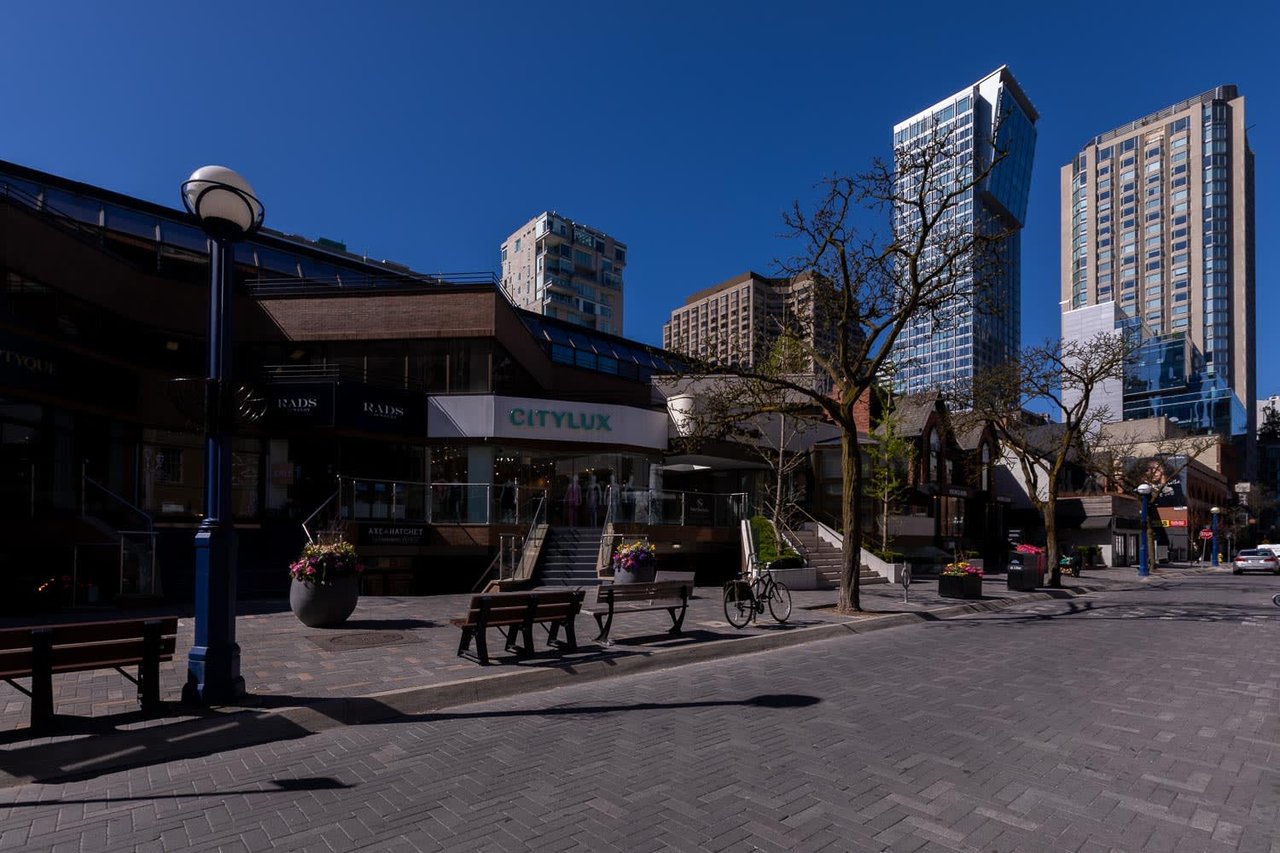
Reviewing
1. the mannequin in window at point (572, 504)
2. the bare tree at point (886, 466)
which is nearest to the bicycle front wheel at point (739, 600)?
the mannequin in window at point (572, 504)

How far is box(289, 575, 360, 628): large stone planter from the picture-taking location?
1190 cm

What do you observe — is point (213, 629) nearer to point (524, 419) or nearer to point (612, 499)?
point (612, 499)

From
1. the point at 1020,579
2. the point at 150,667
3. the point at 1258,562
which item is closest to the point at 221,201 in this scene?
the point at 150,667

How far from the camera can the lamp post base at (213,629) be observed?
6.95m

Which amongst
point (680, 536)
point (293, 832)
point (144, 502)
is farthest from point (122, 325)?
point (293, 832)

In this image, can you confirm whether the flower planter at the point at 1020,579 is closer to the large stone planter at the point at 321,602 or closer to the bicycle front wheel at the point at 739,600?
the bicycle front wheel at the point at 739,600

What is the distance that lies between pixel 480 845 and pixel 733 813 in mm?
1588

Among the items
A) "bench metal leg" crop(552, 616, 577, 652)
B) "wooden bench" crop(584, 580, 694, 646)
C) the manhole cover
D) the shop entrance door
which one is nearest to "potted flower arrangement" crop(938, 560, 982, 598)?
"wooden bench" crop(584, 580, 694, 646)

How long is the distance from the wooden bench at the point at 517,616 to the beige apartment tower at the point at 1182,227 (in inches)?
6052

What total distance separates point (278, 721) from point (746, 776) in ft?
13.7

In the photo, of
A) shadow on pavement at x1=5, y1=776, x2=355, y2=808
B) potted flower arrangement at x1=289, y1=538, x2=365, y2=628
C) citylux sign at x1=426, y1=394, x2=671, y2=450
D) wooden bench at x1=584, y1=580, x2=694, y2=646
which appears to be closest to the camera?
shadow on pavement at x1=5, y1=776, x2=355, y2=808

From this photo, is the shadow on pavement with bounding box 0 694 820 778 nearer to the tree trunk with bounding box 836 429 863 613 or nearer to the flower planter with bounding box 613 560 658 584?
the flower planter with bounding box 613 560 658 584

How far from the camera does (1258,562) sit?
1670 inches

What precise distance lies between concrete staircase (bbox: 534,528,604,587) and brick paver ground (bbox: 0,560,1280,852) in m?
9.62
